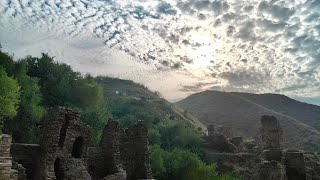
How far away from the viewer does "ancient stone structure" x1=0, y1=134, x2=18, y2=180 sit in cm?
1105

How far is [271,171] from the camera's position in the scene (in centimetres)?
2209

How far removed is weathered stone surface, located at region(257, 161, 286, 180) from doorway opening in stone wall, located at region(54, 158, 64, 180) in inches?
503

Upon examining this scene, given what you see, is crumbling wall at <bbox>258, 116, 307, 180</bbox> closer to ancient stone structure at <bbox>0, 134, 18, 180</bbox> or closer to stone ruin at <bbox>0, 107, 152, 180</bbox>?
stone ruin at <bbox>0, 107, 152, 180</bbox>

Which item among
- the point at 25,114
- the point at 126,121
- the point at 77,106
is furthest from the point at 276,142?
the point at 126,121

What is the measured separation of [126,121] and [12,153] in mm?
50237

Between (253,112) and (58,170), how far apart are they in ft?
384

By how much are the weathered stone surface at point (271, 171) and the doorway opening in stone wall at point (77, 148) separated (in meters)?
11.7

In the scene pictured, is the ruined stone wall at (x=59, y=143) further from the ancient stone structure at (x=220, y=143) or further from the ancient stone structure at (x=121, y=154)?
the ancient stone structure at (x=220, y=143)

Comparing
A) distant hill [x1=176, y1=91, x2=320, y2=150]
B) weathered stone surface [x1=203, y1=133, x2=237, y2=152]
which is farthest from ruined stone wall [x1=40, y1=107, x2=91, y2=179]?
distant hill [x1=176, y1=91, x2=320, y2=150]

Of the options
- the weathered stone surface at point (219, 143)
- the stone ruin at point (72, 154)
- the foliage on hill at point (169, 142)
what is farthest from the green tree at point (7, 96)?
the weathered stone surface at point (219, 143)

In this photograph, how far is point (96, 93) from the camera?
166ft

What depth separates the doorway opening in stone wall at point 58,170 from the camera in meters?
16.2

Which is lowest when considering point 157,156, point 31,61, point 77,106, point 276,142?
point 157,156

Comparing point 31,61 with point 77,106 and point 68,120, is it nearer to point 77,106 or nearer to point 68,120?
point 77,106
